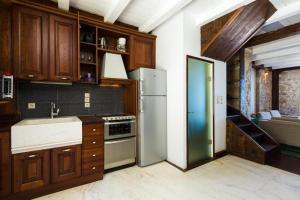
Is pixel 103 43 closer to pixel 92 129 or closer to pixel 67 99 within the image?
pixel 67 99

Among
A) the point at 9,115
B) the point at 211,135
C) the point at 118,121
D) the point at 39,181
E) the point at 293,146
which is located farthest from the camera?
the point at 293,146

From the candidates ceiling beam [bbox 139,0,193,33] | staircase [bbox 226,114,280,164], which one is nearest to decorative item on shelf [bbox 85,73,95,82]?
ceiling beam [bbox 139,0,193,33]

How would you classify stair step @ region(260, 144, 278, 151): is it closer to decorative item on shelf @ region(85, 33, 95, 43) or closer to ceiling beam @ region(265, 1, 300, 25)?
ceiling beam @ region(265, 1, 300, 25)

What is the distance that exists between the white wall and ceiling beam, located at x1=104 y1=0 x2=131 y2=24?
3.29 ft

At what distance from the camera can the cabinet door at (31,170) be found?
1.92 m

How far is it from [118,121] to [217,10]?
249 cm

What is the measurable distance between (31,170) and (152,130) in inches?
73.6

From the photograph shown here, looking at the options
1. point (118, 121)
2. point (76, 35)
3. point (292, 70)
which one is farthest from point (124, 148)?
point (292, 70)

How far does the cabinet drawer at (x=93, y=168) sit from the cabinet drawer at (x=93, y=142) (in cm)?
25

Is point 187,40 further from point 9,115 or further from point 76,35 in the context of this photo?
point 9,115

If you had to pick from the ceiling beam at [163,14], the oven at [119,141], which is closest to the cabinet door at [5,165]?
the oven at [119,141]

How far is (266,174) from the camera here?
8.75 feet

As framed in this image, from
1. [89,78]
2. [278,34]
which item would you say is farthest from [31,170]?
[278,34]

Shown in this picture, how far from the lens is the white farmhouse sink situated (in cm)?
192
